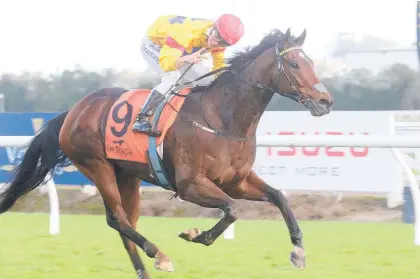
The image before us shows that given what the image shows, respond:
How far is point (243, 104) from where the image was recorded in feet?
15.7

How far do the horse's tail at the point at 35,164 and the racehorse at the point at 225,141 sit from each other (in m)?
0.51

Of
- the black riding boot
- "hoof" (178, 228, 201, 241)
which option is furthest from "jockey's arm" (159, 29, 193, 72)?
"hoof" (178, 228, 201, 241)

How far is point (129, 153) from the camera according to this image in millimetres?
5133

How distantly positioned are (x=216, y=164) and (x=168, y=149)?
37cm

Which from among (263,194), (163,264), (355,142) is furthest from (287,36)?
(355,142)

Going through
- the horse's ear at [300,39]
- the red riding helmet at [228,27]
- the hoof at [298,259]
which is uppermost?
the red riding helmet at [228,27]

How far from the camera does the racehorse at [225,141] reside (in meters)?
4.62

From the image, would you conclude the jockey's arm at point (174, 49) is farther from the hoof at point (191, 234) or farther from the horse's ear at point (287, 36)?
the hoof at point (191, 234)

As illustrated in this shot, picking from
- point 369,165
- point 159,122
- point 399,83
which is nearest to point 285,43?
point 159,122

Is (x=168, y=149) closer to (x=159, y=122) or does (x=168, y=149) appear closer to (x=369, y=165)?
(x=159, y=122)

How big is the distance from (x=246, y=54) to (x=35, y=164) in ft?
5.81

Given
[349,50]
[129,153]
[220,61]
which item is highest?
[220,61]

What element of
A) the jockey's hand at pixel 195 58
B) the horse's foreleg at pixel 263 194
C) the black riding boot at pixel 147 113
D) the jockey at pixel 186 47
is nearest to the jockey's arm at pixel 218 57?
the jockey at pixel 186 47

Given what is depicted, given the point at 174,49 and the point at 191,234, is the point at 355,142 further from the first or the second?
the point at 191,234
